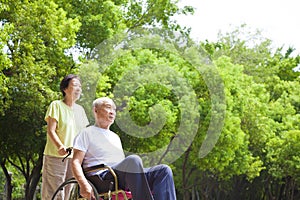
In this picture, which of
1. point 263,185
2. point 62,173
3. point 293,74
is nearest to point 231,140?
point 263,185

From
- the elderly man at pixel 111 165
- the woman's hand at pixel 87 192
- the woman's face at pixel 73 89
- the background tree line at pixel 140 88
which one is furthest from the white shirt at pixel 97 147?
the background tree line at pixel 140 88

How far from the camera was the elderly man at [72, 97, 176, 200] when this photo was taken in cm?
535

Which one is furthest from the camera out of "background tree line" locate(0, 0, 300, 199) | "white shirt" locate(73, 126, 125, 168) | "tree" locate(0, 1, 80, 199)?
"tree" locate(0, 1, 80, 199)

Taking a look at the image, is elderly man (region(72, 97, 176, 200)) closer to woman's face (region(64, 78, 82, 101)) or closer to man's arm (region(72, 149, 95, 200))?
man's arm (region(72, 149, 95, 200))

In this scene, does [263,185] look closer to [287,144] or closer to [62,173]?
[287,144]

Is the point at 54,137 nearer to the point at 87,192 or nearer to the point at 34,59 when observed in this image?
the point at 87,192

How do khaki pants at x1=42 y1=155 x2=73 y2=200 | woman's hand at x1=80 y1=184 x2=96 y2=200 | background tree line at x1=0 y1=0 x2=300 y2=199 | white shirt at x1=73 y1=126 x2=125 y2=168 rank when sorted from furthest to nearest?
background tree line at x1=0 y1=0 x2=300 y2=199 → khaki pants at x1=42 y1=155 x2=73 y2=200 → white shirt at x1=73 y1=126 x2=125 y2=168 → woman's hand at x1=80 y1=184 x2=96 y2=200

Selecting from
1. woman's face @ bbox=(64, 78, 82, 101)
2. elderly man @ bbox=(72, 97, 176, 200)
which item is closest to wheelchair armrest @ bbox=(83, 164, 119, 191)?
elderly man @ bbox=(72, 97, 176, 200)

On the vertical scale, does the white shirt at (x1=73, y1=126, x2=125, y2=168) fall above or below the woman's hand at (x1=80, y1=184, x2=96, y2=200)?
above

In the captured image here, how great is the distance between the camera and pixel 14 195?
41875 millimetres

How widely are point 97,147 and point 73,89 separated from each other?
0.99 m

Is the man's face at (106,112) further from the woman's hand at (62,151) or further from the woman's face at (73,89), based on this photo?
the woman's face at (73,89)

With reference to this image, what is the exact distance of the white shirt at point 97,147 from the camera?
5707 mm

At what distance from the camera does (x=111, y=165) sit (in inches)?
221
